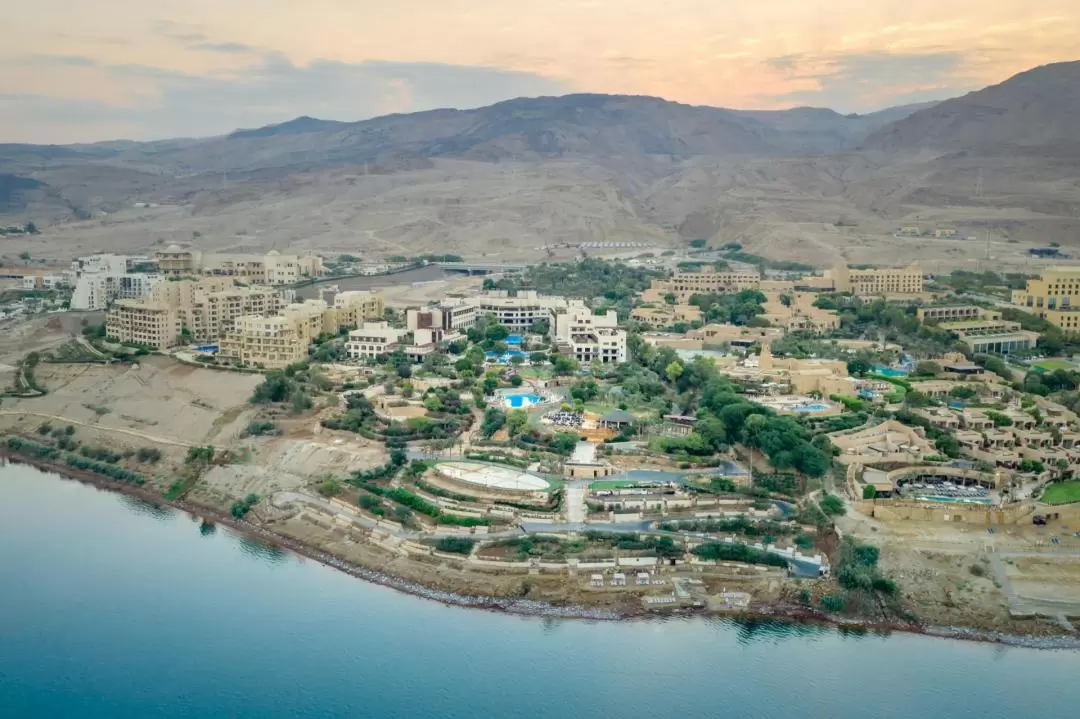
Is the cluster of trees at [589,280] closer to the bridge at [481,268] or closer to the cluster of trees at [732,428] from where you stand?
the bridge at [481,268]

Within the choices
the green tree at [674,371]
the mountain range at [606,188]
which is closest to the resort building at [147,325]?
the green tree at [674,371]

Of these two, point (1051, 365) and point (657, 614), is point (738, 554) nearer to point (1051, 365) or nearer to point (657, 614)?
point (657, 614)

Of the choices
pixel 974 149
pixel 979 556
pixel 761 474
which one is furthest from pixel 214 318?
pixel 974 149

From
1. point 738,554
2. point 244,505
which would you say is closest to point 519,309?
Answer: point 244,505

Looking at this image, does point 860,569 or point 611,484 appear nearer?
point 860,569

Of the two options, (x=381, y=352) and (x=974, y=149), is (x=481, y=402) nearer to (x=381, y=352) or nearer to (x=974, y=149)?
(x=381, y=352)
